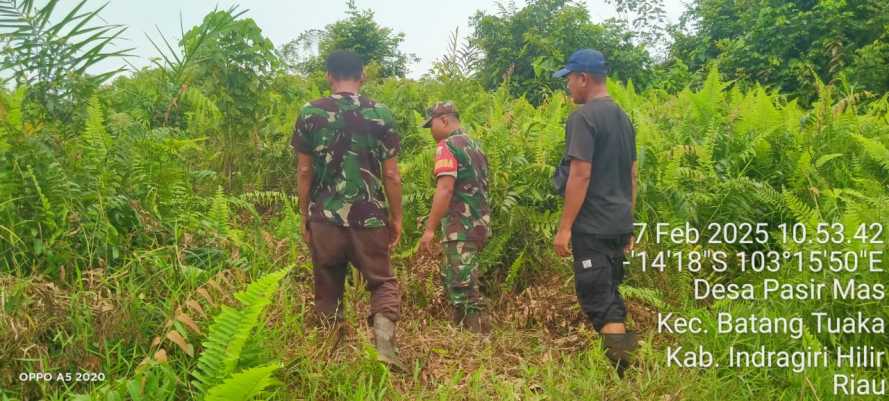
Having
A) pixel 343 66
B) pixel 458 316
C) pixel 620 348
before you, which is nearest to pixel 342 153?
pixel 343 66

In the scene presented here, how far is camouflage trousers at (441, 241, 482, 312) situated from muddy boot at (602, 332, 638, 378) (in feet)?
3.58

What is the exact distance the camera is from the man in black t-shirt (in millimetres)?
3809

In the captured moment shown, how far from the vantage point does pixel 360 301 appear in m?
4.89

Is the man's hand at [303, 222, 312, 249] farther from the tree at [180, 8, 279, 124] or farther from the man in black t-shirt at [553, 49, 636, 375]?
the tree at [180, 8, 279, 124]

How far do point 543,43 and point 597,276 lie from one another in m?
8.45

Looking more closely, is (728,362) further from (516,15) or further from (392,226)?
(516,15)

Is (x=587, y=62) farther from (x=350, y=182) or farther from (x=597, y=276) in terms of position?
(x=350, y=182)

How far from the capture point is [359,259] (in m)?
3.92

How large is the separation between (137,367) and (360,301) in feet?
5.77

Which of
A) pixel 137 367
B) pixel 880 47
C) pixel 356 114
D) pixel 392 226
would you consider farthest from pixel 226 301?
pixel 880 47

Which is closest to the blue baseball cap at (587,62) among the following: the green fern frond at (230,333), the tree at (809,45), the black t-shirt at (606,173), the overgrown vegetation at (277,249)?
the black t-shirt at (606,173)

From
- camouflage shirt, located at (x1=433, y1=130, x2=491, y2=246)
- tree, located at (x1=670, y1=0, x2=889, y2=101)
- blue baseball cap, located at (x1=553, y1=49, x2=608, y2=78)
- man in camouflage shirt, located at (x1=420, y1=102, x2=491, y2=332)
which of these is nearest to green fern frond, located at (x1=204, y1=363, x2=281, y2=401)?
man in camouflage shirt, located at (x1=420, y1=102, x2=491, y2=332)

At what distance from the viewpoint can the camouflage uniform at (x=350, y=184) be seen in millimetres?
3844

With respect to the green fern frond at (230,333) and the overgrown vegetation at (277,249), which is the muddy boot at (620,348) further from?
the green fern frond at (230,333)
